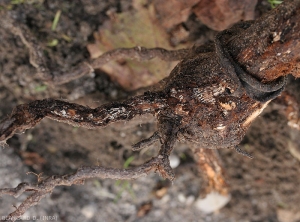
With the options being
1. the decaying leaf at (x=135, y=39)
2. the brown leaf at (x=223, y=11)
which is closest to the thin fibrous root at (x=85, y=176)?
the decaying leaf at (x=135, y=39)

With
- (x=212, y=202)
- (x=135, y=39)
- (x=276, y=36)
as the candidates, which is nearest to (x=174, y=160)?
(x=212, y=202)

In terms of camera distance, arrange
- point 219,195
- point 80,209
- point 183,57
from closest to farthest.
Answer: point 183,57, point 219,195, point 80,209

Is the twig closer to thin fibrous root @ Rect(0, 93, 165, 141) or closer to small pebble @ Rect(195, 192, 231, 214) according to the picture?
thin fibrous root @ Rect(0, 93, 165, 141)

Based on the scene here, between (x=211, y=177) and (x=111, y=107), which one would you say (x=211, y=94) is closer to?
(x=111, y=107)

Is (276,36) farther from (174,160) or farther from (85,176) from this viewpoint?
(174,160)

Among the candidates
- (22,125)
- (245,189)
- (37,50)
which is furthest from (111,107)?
(245,189)

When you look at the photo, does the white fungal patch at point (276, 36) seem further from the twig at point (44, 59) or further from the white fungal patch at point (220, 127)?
the twig at point (44, 59)
